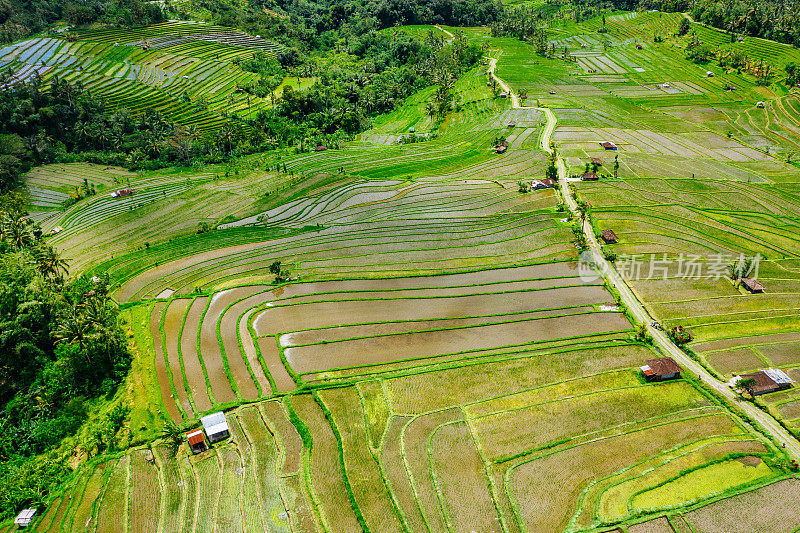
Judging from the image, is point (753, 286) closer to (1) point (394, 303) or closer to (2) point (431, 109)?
(1) point (394, 303)

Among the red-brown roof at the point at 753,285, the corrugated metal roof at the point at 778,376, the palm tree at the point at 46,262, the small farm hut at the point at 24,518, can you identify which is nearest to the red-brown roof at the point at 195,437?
the small farm hut at the point at 24,518

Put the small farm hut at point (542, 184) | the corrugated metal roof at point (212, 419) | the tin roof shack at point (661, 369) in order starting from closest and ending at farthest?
the corrugated metal roof at point (212, 419)
the tin roof shack at point (661, 369)
the small farm hut at point (542, 184)

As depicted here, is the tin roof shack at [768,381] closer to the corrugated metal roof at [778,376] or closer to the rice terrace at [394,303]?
the corrugated metal roof at [778,376]

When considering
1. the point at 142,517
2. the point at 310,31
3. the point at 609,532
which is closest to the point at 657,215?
the point at 609,532

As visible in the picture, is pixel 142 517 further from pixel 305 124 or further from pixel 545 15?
pixel 545 15

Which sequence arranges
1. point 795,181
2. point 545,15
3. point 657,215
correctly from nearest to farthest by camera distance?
point 657,215 < point 795,181 < point 545,15

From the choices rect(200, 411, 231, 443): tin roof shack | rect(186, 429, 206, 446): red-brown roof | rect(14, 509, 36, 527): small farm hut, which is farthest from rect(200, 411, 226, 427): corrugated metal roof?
rect(14, 509, 36, 527): small farm hut
